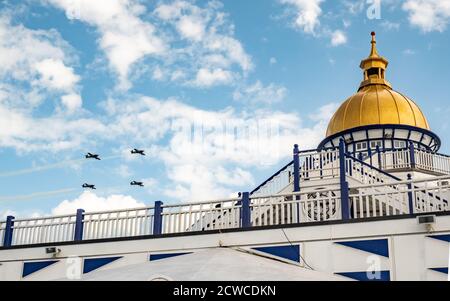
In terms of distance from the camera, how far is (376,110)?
29.6 m

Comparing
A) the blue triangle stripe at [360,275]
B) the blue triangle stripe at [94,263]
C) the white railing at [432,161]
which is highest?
the white railing at [432,161]

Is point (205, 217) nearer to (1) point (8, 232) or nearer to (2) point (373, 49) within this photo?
(1) point (8, 232)

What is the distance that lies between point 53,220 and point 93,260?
1.79 m

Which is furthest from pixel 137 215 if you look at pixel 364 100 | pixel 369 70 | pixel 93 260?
pixel 369 70

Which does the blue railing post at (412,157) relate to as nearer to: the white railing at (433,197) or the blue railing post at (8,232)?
the white railing at (433,197)

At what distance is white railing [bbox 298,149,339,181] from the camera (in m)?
18.8

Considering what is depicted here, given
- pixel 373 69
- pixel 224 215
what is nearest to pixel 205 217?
pixel 224 215

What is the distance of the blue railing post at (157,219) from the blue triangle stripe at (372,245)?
4460 mm

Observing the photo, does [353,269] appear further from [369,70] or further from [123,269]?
[369,70]

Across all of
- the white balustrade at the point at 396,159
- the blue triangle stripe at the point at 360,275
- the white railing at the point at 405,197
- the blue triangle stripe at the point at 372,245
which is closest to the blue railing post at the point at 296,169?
the white railing at the point at 405,197

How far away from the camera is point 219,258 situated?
11.1 meters

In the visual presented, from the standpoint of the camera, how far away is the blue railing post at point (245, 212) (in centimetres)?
1448
